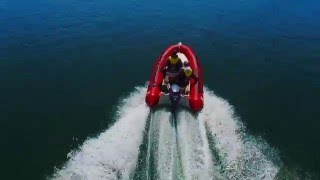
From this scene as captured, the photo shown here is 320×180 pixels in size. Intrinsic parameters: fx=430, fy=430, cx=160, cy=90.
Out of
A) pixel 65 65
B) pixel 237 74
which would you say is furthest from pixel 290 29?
pixel 65 65

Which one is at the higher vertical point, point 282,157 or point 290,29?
point 290,29

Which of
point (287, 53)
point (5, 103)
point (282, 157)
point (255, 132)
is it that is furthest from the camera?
point (287, 53)

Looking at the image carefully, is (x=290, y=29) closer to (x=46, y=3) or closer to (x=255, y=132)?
(x=255, y=132)

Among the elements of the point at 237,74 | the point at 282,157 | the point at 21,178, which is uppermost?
the point at 237,74

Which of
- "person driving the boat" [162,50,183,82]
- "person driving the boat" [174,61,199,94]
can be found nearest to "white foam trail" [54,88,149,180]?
"person driving the boat" [174,61,199,94]

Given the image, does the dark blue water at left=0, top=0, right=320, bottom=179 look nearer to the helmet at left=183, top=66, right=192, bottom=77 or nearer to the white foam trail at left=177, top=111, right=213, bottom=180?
the white foam trail at left=177, top=111, right=213, bottom=180

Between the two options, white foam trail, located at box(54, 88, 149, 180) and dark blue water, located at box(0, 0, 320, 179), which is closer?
white foam trail, located at box(54, 88, 149, 180)
